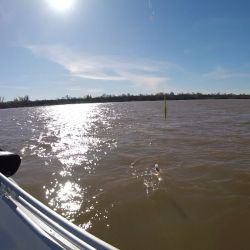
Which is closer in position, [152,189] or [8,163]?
[8,163]

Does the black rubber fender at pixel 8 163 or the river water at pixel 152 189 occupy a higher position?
the black rubber fender at pixel 8 163

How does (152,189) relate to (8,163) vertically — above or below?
below

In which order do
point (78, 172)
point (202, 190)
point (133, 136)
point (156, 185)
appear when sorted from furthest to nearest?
point (133, 136), point (78, 172), point (156, 185), point (202, 190)

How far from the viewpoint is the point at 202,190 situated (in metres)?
6.61

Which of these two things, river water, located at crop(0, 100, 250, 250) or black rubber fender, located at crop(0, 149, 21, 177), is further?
river water, located at crop(0, 100, 250, 250)

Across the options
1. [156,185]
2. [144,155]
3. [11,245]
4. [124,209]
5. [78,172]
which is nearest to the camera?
[11,245]

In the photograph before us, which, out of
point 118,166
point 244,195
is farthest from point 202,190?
point 118,166

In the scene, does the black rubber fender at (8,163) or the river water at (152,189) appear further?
the river water at (152,189)

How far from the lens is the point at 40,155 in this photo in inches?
442

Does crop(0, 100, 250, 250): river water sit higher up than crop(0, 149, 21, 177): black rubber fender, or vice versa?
crop(0, 149, 21, 177): black rubber fender

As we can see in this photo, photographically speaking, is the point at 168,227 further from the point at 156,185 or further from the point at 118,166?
the point at 118,166

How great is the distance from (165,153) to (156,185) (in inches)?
128

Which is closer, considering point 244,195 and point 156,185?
point 244,195

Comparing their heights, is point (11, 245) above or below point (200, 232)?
above
